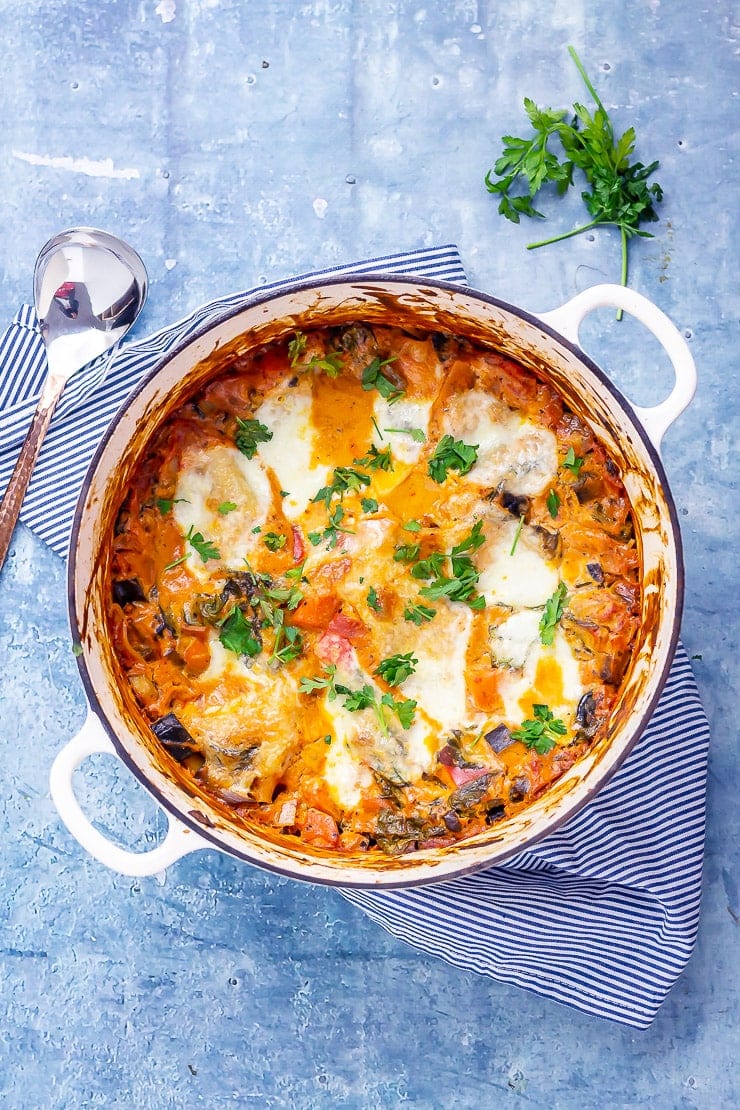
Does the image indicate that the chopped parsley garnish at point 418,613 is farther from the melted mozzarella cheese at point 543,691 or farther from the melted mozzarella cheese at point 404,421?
the melted mozzarella cheese at point 404,421

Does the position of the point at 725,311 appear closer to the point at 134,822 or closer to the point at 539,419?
the point at 539,419

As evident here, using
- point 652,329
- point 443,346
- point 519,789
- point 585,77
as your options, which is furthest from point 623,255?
point 519,789

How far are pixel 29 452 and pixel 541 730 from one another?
1.50 metres

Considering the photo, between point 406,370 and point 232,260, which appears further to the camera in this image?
point 232,260

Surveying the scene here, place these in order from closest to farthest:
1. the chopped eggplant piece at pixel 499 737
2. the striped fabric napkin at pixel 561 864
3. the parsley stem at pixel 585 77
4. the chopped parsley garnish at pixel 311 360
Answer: the chopped eggplant piece at pixel 499 737, the chopped parsley garnish at pixel 311 360, the striped fabric napkin at pixel 561 864, the parsley stem at pixel 585 77

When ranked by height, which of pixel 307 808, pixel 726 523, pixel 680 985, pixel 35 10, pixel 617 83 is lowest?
pixel 680 985

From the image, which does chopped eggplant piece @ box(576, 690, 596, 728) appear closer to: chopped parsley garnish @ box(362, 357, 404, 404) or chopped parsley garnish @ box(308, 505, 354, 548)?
chopped parsley garnish @ box(308, 505, 354, 548)

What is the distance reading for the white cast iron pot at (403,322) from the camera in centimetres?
248

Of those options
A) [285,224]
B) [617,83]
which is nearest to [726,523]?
[617,83]

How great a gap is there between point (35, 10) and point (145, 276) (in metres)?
0.89

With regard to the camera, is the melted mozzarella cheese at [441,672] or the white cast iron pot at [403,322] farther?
the melted mozzarella cheese at [441,672]

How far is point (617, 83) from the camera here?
10.6 feet

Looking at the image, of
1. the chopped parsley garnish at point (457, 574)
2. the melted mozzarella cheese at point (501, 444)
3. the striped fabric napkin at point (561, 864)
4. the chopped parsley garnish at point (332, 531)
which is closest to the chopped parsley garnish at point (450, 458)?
the melted mozzarella cheese at point (501, 444)

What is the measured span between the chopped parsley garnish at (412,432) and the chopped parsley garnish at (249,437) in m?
0.32
